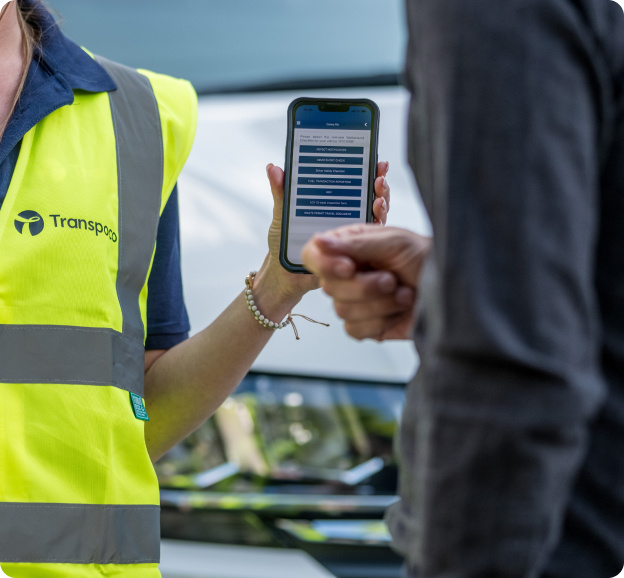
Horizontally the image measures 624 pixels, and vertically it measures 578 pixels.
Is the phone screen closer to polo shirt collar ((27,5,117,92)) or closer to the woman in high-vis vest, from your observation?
the woman in high-vis vest

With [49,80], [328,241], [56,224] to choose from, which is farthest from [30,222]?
[328,241]

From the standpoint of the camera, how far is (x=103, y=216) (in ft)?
4.24

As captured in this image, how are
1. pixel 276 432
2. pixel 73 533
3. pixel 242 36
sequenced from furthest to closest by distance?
pixel 242 36
pixel 276 432
pixel 73 533

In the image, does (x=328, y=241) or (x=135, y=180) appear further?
(x=135, y=180)

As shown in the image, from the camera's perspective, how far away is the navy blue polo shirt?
129cm

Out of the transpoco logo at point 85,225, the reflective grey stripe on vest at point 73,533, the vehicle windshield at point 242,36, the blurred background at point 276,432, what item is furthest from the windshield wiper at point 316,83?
the reflective grey stripe on vest at point 73,533

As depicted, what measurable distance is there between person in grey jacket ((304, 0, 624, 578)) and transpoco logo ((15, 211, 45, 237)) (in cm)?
70

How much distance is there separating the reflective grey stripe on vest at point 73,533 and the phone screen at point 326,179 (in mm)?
435

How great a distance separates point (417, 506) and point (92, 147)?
2.73 feet

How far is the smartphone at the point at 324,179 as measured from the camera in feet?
4.21

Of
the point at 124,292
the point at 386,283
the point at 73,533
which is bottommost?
the point at 73,533

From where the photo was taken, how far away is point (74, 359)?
1.24m

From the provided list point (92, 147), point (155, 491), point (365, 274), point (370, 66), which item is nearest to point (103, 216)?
point (92, 147)

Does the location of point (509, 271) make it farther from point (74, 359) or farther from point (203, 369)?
point (203, 369)
